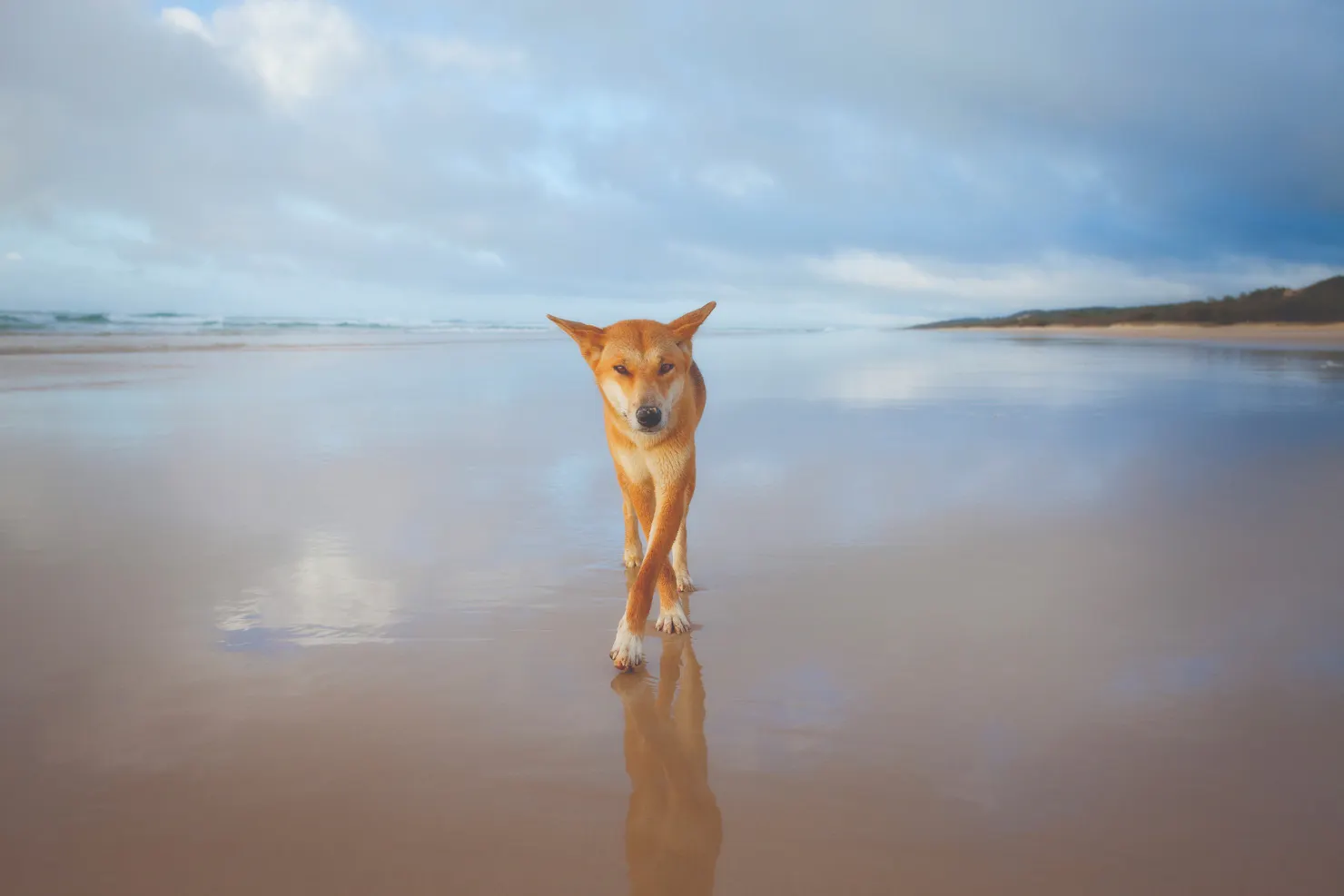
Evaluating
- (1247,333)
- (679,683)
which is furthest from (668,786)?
(1247,333)

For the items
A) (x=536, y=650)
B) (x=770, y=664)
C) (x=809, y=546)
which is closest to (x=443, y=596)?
(x=536, y=650)

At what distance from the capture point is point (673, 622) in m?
3.23

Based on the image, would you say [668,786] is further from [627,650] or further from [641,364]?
[641,364]

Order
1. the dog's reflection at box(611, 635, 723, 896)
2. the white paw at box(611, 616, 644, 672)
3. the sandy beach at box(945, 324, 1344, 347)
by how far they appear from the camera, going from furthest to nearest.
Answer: the sandy beach at box(945, 324, 1344, 347) → the white paw at box(611, 616, 644, 672) → the dog's reflection at box(611, 635, 723, 896)

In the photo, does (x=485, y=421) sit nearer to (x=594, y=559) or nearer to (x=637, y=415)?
(x=594, y=559)

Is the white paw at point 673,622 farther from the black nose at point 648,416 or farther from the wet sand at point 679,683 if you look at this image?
the black nose at point 648,416

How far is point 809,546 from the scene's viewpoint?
14.0ft

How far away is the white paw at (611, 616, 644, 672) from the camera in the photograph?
2848 mm

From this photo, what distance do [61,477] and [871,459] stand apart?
6302mm

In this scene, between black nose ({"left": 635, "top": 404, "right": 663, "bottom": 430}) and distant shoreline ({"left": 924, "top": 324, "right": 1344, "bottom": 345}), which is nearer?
black nose ({"left": 635, "top": 404, "right": 663, "bottom": 430})

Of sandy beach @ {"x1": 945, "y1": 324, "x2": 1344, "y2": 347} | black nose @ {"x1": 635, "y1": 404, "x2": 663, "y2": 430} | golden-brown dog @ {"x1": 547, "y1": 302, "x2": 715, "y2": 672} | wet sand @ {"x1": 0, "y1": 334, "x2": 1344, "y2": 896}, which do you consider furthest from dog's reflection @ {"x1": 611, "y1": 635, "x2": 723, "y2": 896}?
sandy beach @ {"x1": 945, "y1": 324, "x2": 1344, "y2": 347}

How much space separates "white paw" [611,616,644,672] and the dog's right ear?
119cm

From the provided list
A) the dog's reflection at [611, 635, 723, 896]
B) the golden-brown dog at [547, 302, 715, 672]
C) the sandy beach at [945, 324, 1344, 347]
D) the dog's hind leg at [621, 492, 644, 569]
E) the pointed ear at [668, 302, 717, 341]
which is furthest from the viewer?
the sandy beach at [945, 324, 1344, 347]

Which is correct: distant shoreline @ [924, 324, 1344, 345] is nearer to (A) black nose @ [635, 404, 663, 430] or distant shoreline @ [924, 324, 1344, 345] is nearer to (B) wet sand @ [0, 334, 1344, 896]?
(B) wet sand @ [0, 334, 1344, 896]
